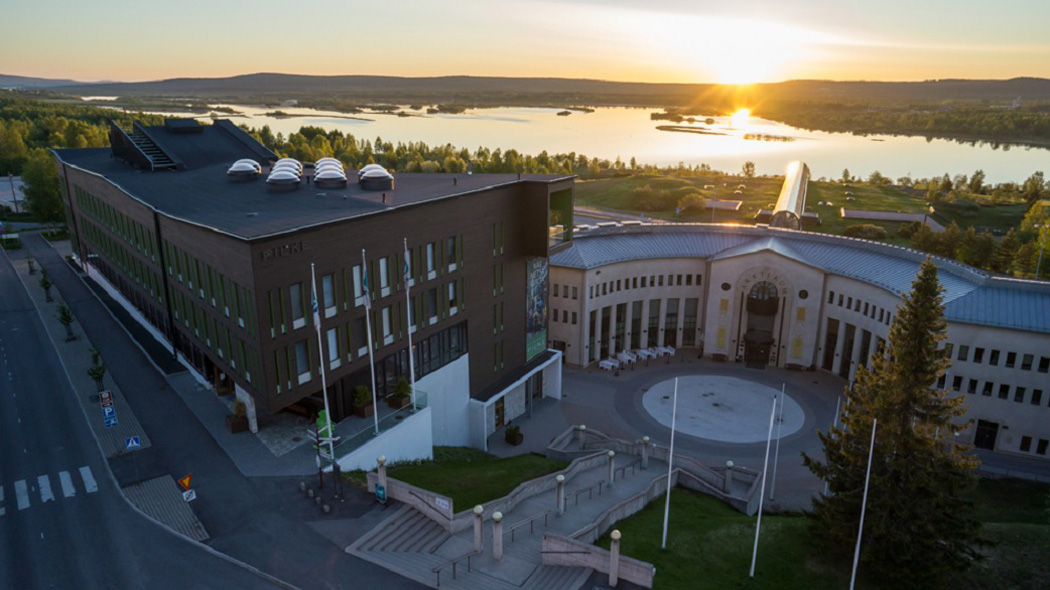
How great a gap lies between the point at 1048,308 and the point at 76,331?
74652mm

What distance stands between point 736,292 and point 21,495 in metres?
55.8

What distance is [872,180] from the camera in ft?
588

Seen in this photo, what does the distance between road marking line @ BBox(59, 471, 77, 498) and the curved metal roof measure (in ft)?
130

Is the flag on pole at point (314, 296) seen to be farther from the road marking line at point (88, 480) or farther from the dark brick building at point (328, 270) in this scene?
the road marking line at point (88, 480)

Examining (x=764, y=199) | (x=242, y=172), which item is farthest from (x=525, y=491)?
(x=764, y=199)

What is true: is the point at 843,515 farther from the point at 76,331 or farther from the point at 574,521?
the point at 76,331

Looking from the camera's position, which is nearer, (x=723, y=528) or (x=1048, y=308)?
(x=723, y=528)

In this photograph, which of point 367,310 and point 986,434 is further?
point 986,434

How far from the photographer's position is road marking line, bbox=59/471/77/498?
31.2m

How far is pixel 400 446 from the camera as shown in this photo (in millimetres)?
37500

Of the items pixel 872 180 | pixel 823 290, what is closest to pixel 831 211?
pixel 872 180

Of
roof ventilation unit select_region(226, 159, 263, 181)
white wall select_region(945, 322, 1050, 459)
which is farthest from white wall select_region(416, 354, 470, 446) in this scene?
white wall select_region(945, 322, 1050, 459)

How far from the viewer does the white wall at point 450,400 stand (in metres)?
43.5

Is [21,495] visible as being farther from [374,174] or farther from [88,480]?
[374,174]
